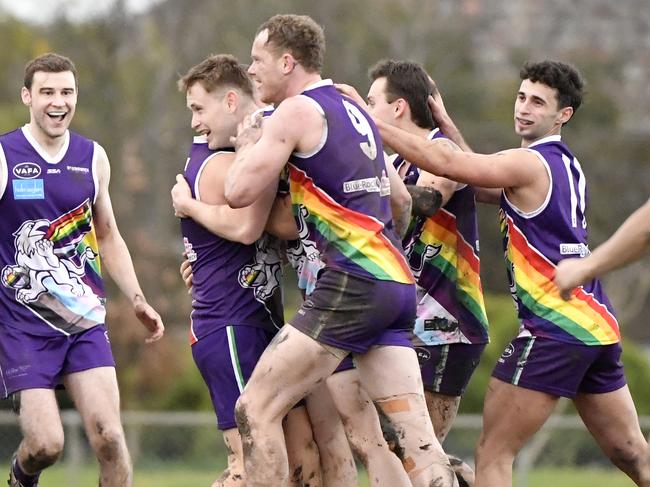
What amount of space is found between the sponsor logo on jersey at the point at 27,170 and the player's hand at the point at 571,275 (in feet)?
11.9

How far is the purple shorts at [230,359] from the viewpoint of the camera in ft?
24.1

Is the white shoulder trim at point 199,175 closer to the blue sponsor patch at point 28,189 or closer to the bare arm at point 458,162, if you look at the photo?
the bare arm at point 458,162

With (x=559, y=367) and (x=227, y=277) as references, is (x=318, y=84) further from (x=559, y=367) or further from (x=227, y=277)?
(x=559, y=367)

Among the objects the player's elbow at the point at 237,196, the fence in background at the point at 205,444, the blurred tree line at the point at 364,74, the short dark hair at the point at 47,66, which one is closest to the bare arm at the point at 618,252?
the player's elbow at the point at 237,196

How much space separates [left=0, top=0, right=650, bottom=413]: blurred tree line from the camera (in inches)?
1091

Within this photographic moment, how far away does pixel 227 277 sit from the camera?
24.3 feet

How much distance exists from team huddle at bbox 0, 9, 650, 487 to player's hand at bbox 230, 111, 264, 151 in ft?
0.05

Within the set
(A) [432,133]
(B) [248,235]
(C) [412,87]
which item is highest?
(C) [412,87]

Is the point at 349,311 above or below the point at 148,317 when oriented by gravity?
above

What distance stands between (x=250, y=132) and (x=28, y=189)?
5.76ft

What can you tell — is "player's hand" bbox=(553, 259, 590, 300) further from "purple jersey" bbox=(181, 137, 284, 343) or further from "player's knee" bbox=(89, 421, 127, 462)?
"player's knee" bbox=(89, 421, 127, 462)

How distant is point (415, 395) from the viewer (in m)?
6.74

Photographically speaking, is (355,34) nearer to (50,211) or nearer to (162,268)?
(162,268)

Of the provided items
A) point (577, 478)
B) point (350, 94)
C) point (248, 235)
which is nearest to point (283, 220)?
point (248, 235)
